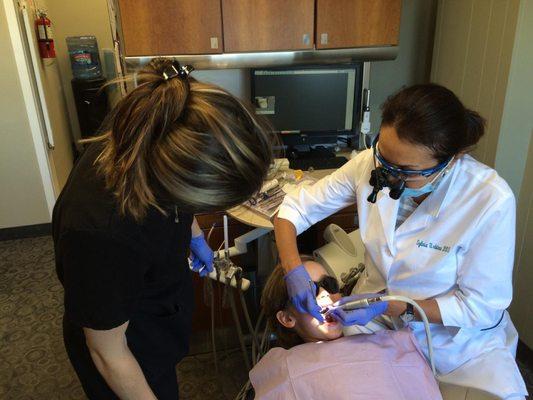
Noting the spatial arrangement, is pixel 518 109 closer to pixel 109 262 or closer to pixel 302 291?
pixel 302 291

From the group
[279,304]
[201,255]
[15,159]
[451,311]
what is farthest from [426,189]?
[15,159]

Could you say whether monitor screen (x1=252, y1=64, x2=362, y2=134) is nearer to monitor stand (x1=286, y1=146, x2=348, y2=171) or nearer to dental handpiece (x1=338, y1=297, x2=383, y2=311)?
monitor stand (x1=286, y1=146, x2=348, y2=171)

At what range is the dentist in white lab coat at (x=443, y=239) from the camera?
3.51 feet

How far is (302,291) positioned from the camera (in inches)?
49.7

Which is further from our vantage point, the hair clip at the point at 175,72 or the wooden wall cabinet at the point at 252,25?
the wooden wall cabinet at the point at 252,25

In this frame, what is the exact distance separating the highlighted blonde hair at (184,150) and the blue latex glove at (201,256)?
25.7 inches

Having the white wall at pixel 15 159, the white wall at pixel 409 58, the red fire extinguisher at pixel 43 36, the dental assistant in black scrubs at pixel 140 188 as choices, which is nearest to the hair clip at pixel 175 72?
the dental assistant in black scrubs at pixel 140 188

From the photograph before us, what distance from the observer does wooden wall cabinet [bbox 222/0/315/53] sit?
1984 mm

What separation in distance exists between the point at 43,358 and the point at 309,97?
1825 millimetres

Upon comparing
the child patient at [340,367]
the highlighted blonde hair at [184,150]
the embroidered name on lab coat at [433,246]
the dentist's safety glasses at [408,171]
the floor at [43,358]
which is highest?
the highlighted blonde hair at [184,150]

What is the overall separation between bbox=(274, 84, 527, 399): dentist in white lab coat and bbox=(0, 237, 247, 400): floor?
0.91 metres

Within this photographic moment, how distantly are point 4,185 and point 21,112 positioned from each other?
1.81 ft

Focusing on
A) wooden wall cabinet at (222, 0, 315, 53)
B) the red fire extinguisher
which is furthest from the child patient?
the red fire extinguisher

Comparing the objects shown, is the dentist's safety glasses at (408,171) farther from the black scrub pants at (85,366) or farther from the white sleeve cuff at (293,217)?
the black scrub pants at (85,366)
